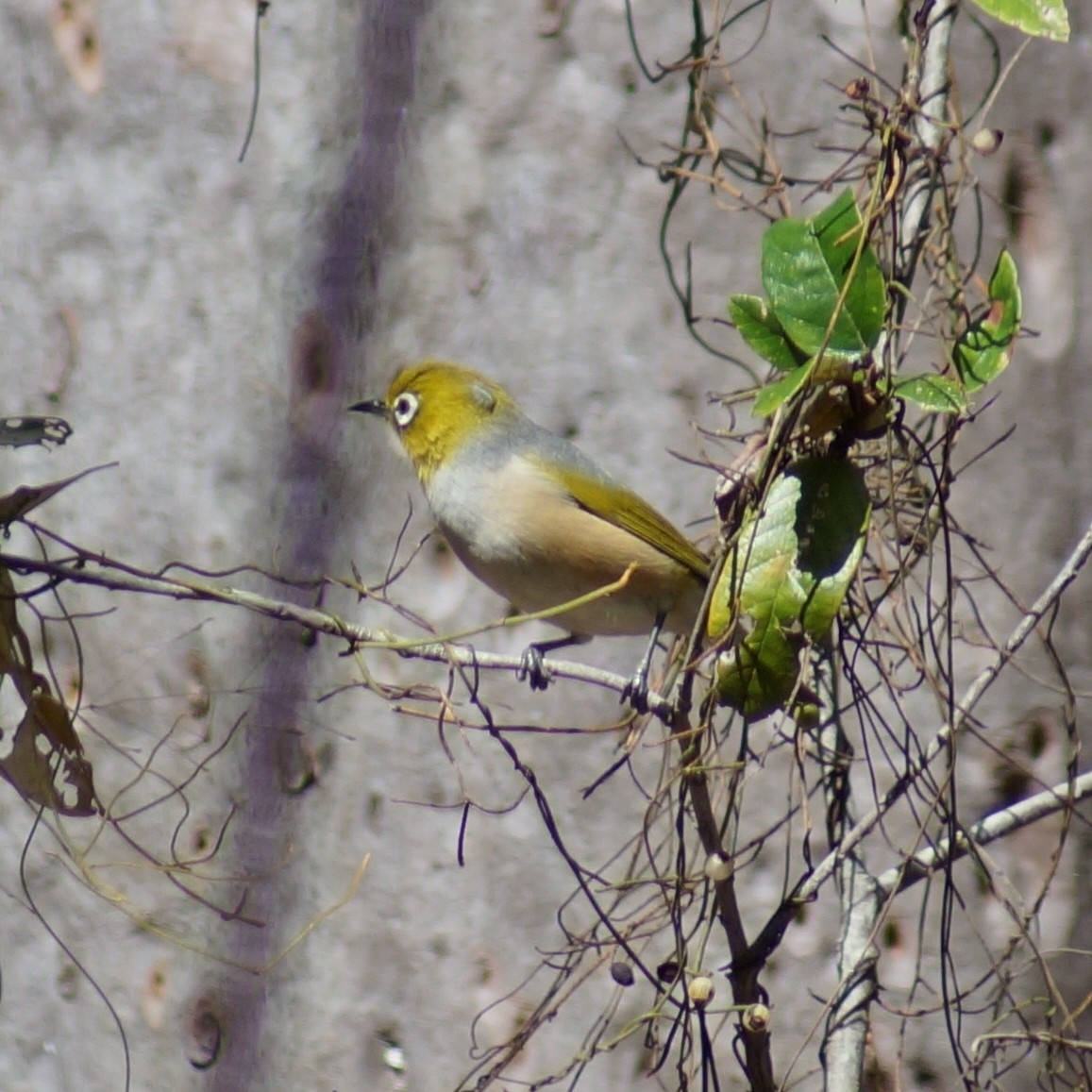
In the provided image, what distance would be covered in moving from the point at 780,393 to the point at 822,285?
0.50 ft

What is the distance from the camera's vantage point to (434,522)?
9.45 ft

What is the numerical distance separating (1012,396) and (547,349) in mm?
999

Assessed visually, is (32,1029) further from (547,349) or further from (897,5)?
(897,5)

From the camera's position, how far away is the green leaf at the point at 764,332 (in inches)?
61.0

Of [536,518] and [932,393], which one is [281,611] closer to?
[932,393]

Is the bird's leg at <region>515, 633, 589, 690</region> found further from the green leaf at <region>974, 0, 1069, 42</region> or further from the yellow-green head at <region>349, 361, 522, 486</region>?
the green leaf at <region>974, 0, 1069, 42</region>

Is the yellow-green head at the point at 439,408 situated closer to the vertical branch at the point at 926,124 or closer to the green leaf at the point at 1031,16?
the vertical branch at the point at 926,124

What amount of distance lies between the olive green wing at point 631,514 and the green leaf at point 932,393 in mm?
1099

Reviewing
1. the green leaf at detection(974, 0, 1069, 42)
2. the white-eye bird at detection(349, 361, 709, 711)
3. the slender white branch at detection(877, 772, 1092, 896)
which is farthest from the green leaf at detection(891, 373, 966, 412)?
the white-eye bird at detection(349, 361, 709, 711)

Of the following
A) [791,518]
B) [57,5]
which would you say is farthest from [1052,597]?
[57,5]

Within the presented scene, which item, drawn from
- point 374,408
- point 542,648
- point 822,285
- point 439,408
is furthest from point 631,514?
point 822,285

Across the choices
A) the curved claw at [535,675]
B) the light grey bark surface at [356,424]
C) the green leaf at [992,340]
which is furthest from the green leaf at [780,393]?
the light grey bark surface at [356,424]

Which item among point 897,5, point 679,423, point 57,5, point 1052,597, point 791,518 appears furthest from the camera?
point 57,5

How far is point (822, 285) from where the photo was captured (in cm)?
150
